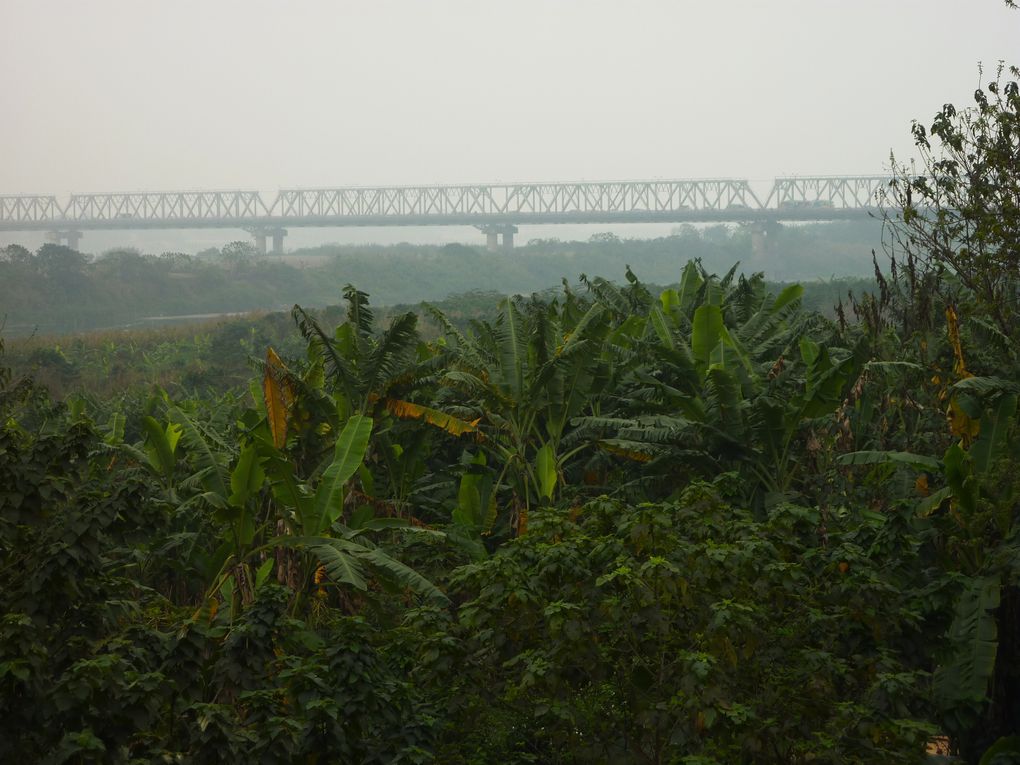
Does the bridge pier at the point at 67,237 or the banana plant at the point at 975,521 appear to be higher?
the bridge pier at the point at 67,237

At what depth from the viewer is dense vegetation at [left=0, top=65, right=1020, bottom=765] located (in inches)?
228

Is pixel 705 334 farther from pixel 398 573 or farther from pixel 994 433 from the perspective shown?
pixel 398 573

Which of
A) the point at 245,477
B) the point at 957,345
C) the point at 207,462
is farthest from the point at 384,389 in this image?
the point at 957,345

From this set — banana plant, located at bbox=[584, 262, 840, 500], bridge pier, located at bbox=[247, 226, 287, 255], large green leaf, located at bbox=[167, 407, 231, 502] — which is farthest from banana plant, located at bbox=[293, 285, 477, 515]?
bridge pier, located at bbox=[247, 226, 287, 255]

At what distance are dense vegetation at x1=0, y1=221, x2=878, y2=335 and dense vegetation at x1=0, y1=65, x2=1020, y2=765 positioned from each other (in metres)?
44.3

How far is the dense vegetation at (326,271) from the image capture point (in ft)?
183

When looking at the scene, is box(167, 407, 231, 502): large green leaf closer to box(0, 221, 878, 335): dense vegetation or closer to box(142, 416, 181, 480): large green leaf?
box(142, 416, 181, 480): large green leaf

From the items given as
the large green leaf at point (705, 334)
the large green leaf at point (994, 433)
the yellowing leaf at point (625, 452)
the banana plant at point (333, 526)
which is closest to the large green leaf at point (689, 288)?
the large green leaf at point (705, 334)

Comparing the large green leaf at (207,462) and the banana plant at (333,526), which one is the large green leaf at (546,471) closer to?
the banana plant at (333,526)

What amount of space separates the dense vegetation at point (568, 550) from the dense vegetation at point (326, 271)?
4426 cm

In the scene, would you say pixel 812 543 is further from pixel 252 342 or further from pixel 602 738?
pixel 252 342

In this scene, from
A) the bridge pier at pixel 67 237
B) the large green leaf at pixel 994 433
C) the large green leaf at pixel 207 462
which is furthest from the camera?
the bridge pier at pixel 67 237

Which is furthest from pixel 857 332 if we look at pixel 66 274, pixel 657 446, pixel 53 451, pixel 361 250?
pixel 361 250

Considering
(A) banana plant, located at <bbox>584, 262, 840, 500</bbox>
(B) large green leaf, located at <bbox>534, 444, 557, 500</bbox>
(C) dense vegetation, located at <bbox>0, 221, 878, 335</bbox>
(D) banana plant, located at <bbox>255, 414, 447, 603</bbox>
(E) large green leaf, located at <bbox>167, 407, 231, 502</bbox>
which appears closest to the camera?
(D) banana plant, located at <bbox>255, 414, 447, 603</bbox>
